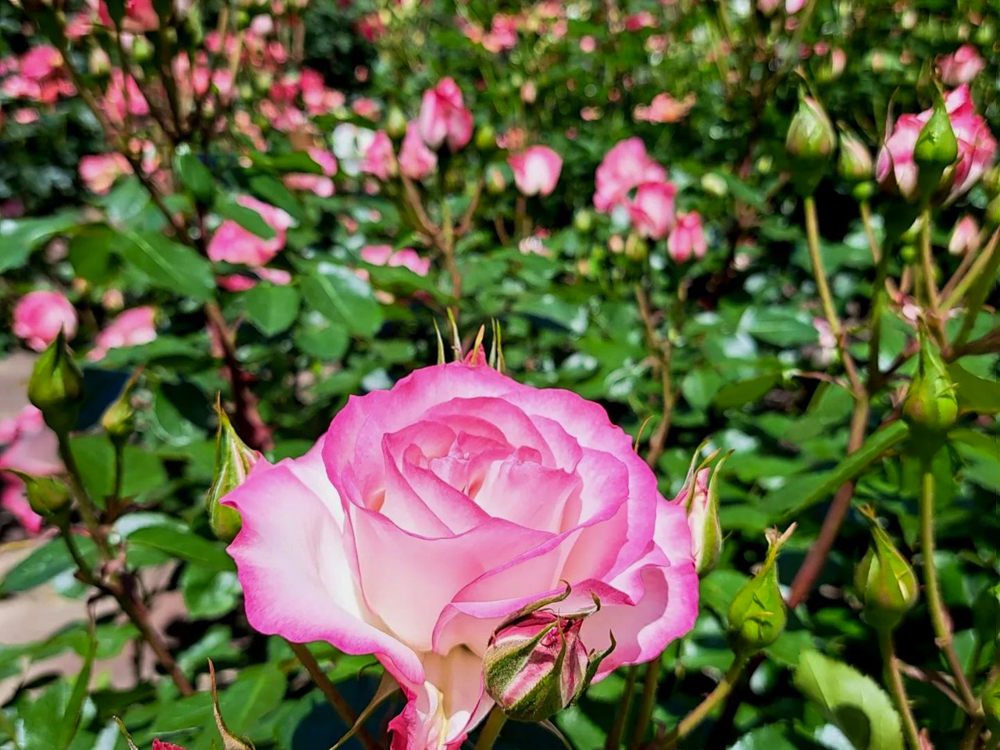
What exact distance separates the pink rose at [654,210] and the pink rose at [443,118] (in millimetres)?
283

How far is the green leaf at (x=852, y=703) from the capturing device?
0.44 metres

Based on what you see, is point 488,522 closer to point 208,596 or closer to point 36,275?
point 208,596

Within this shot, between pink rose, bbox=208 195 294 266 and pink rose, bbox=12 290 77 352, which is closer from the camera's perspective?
pink rose, bbox=208 195 294 266

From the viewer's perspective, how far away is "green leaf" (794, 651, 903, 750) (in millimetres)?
442

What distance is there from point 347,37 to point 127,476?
20.7ft

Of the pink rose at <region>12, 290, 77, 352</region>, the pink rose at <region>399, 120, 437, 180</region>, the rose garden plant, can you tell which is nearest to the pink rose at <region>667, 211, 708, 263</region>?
the rose garden plant

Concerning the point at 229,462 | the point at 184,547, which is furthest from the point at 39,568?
the point at 229,462

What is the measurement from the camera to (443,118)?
44.0 inches

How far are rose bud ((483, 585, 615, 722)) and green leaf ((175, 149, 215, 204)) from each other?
0.73 meters

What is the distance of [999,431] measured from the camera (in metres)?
0.90

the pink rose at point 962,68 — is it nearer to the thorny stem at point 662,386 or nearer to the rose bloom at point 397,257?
the thorny stem at point 662,386

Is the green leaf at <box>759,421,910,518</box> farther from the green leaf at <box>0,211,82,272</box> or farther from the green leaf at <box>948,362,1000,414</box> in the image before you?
the green leaf at <box>0,211,82,272</box>

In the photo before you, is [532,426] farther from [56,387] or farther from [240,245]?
[240,245]

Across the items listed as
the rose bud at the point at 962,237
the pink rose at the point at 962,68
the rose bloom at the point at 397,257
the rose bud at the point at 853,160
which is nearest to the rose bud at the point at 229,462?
the rose bud at the point at 853,160
